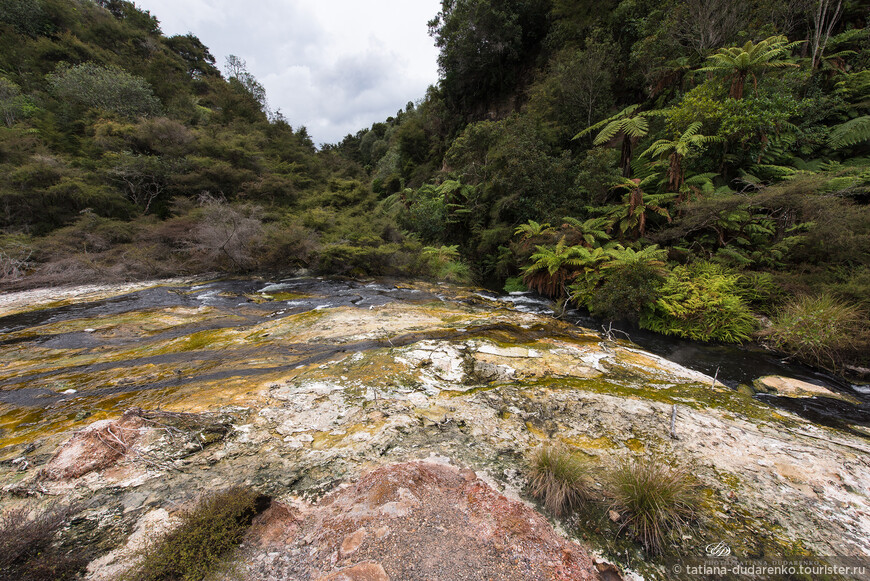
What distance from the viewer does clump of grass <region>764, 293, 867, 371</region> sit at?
190 inches

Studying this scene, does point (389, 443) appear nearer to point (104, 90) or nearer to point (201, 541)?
point (201, 541)

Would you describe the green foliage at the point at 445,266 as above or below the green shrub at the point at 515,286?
above

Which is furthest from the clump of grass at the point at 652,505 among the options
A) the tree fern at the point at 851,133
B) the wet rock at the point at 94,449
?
the tree fern at the point at 851,133

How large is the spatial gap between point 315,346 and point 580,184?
10242 mm

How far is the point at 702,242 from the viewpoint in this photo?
7.84m

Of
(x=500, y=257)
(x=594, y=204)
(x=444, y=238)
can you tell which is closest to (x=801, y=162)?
(x=594, y=204)

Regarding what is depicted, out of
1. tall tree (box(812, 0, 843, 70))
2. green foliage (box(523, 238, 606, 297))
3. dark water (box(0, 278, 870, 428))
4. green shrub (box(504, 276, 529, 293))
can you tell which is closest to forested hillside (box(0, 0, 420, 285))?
dark water (box(0, 278, 870, 428))

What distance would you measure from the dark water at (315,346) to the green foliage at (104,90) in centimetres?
1600

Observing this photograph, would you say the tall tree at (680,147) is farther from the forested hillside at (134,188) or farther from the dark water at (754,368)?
the forested hillside at (134,188)

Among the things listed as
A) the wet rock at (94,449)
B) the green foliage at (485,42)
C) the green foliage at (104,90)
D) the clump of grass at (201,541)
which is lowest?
the clump of grass at (201,541)

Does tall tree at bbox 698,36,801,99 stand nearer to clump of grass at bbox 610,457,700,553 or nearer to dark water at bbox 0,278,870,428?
dark water at bbox 0,278,870,428

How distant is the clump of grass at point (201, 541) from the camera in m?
1.44

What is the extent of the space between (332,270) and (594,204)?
10031 mm

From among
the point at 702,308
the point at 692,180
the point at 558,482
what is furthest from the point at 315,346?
the point at 692,180
